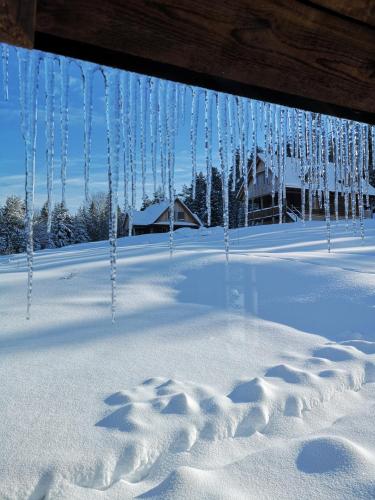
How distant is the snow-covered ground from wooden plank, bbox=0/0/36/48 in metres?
1.61

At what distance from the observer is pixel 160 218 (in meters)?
28.3

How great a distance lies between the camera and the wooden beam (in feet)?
2.55

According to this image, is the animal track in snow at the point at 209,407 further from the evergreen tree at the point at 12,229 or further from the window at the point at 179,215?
the evergreen tree at the point at 12,229

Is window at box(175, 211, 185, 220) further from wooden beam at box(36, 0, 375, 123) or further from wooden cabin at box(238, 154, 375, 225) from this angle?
wooden beam at box(36, 0, 375, 123)

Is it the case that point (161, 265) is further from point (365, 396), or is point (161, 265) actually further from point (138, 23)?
point (138, 23)

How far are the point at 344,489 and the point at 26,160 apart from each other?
7.98 ft

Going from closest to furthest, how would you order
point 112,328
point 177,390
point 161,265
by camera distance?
point 177,390
point 112,328
point 161,265

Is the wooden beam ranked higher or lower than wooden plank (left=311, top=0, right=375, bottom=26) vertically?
lower

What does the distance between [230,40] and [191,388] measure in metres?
2.08

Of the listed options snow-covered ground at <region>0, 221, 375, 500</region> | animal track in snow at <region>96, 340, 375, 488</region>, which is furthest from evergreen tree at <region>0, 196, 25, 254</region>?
animal track in snow at <region>96, 340, 375, 488</region>

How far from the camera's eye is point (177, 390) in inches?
94.9

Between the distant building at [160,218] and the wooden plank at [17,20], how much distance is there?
27206mm

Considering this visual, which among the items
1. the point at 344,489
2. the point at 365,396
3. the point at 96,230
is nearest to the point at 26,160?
the point at 344,489

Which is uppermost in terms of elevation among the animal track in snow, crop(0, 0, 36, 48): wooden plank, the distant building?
the distant building
